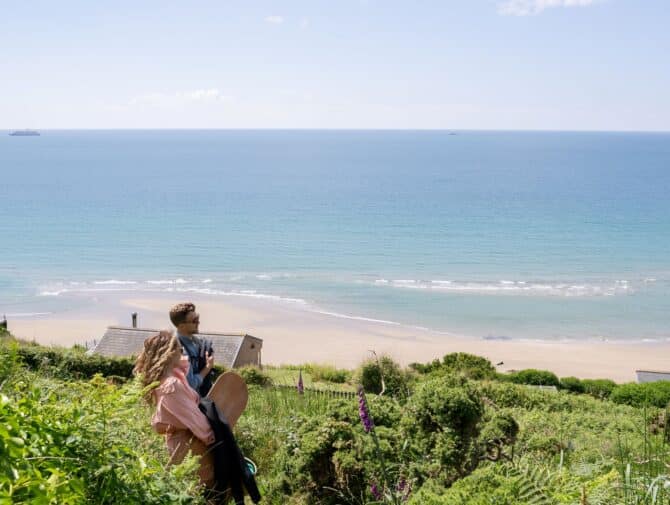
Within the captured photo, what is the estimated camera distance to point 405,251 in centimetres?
6575

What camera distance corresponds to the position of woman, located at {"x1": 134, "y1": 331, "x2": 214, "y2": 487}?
4754mm

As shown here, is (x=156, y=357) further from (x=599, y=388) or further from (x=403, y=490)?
(x=599, y=388)

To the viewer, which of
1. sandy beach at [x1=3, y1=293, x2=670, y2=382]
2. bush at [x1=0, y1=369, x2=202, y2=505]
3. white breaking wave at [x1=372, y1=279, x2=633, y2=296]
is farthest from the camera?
white breaking wave at [x1=372, y1=279, x2=633, y2=296]

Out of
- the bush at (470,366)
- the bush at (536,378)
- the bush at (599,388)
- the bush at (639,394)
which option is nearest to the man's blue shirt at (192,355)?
the bush at (470,366)

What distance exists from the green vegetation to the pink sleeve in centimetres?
20

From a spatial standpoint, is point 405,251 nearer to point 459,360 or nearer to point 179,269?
point 179,269

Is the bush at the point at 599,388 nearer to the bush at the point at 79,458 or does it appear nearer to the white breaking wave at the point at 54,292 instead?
the bush at the point at 79,458

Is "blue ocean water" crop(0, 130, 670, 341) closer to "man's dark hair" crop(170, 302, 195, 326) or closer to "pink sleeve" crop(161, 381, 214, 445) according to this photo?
"man's dark hair" crop(170, 302, 195, 326)

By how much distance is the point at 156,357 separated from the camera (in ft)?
15.9

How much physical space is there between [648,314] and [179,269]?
114 ft

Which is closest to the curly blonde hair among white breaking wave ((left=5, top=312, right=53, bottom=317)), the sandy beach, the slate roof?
the slate roof

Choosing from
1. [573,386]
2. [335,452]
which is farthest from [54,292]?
[335,452]

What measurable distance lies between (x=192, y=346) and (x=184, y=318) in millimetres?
329

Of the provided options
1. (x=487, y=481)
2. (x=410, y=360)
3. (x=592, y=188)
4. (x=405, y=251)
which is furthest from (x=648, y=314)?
(x=592, y=188)
